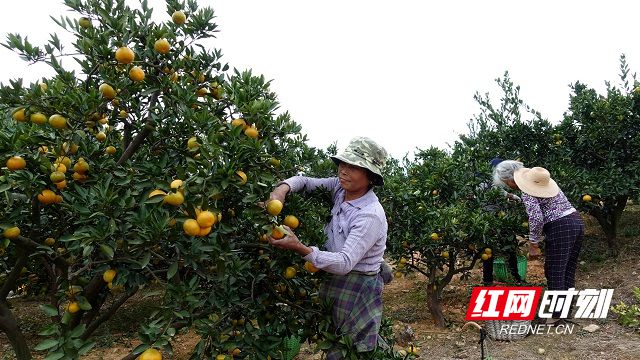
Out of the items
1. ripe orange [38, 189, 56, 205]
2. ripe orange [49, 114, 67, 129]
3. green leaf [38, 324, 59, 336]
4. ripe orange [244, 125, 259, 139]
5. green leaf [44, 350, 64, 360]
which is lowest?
green leaf [44, 350, 64, 360]

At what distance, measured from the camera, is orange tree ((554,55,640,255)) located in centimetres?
600

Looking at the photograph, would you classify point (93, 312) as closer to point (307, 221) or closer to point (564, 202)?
point (307, 221)

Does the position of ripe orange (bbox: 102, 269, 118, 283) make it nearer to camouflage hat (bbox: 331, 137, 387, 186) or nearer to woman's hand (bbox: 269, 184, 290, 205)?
woman's hand (bbox: 269, 184, 290, 205)

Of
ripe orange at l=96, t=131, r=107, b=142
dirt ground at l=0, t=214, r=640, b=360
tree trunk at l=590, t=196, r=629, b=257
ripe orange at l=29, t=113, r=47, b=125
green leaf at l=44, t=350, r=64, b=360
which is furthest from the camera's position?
tree trunk at l=590, t=196, r=629, b=257

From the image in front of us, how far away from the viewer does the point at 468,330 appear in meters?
4.74

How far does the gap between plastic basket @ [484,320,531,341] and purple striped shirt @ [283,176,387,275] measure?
2452 millimetres

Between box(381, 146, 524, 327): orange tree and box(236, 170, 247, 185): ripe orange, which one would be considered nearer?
box(236, 170, 247, 185): ripe orange

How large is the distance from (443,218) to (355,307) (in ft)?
7.51

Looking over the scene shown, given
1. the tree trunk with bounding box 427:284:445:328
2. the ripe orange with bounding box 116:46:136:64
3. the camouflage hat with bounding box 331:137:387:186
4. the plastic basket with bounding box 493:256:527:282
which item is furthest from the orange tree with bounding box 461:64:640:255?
the ripe orange with bounding box 116:46:136:64

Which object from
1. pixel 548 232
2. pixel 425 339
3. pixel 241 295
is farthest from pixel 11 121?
pixel 548 232

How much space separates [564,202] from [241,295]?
3.56m

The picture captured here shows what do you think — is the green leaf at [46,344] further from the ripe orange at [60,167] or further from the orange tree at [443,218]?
the orange tree at [443,218]

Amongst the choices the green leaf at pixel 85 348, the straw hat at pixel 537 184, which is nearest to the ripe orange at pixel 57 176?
the green leaf at pixel 85 348

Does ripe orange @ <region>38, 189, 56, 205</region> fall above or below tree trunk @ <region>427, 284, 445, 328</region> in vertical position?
above
